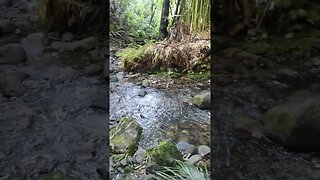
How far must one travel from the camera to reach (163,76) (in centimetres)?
149

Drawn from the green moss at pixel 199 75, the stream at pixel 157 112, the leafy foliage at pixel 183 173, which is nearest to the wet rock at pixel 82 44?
the stream at pixel 157 112

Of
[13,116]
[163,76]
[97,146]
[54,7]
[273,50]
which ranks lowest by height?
[97,146]

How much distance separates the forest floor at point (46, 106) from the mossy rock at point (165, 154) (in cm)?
19

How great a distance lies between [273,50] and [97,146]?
27.4 inches

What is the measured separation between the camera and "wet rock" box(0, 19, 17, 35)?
→ 50.5 inches

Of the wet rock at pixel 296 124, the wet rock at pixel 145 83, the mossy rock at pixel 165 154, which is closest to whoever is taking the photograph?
the wet rock at pixel 296 124

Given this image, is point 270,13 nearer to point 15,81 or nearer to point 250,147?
point 250,147

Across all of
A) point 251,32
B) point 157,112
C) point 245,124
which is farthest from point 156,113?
point 251,32

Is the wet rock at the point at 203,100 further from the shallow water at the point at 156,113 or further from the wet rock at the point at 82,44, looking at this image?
the wet rock at the point at 82,44

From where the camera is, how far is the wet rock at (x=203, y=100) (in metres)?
1.40

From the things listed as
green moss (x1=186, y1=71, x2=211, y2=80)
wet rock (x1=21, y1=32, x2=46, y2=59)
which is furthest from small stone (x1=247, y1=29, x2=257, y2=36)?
wet rock (x1=21, y1=32, x2=46, y2=59)

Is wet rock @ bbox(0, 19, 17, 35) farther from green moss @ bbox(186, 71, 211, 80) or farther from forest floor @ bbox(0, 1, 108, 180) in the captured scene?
green moss @ bbox(186, 71, 211, 80)

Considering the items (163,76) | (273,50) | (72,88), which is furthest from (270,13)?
(72,88)

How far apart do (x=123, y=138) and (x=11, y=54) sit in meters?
0.48
